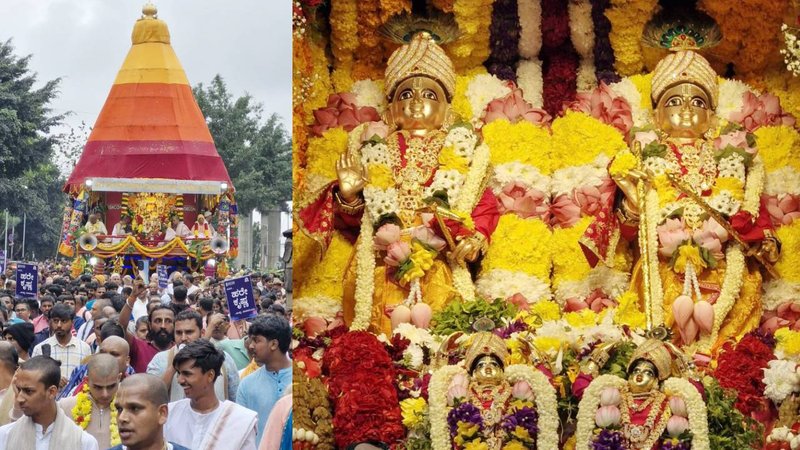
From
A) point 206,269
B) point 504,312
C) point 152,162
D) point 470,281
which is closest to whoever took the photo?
point 504,312

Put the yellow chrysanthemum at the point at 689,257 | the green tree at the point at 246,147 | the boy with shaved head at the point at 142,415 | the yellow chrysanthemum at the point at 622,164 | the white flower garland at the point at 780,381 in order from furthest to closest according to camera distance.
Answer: the green tree at the point at 246,147 → the yellow chrysanthemum at the point at 622,164 → the yellow chrysanthemum at the point at 689,257 → the white flower garland at the point at 780,381 → the boy with shaved head at the point at 142,415

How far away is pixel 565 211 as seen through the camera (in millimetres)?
10328

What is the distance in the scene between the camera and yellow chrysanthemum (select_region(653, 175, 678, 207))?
32.1ft

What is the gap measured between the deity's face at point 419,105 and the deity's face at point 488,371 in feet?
8.53

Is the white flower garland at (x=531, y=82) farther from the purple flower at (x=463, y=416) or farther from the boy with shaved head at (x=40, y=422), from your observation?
the boy with shaved head at (x=40, y=422)

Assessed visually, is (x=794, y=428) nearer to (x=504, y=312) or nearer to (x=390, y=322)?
(x=504, y=312)

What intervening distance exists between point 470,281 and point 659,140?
71.8 inches

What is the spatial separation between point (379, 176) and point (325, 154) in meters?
0.66

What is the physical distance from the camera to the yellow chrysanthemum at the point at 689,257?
9445mm

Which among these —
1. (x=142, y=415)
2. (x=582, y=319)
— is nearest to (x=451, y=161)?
(x=582, y=319)

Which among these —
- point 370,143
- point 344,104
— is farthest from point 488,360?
point 344,104

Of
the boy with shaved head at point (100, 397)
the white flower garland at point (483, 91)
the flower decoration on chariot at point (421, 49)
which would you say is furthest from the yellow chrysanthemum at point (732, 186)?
the boy with shaved head at point (100, 397)

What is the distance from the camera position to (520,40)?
11.0m

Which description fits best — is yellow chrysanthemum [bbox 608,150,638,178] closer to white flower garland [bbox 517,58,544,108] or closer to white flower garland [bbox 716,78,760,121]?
white flower garland [bbox 716,78,760,121]
